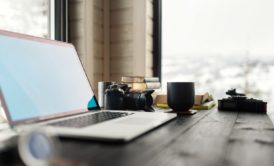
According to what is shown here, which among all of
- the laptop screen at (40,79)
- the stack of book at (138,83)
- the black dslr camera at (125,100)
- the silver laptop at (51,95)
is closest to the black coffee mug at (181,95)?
the black dslr camera at (125,100)

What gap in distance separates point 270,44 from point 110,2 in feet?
4.49

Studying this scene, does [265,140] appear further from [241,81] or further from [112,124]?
[241,81]

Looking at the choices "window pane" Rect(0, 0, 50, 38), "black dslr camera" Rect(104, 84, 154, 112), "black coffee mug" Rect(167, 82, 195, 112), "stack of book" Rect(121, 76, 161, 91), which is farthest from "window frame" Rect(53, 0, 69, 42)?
"black coffee mug" Rect(167, 82, 195, 112)

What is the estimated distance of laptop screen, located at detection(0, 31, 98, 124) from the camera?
2.44ft

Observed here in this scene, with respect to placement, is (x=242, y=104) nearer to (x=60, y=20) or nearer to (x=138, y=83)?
(x=138, y=83)

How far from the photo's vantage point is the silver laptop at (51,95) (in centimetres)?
68

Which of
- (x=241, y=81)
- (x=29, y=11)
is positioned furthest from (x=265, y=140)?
(x=29, y=11)

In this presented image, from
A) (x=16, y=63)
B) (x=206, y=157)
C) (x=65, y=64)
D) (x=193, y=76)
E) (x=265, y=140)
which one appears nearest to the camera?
(x=206, y=157)

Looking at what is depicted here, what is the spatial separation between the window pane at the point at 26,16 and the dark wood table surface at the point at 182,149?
4.76 ft

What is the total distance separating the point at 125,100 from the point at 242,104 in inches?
22.2

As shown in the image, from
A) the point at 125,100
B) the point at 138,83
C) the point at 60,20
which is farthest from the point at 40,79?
the point at 60,20

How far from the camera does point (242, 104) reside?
132 centimetres

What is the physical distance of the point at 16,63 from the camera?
80cm

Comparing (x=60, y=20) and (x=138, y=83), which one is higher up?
(x=60, y=20)
